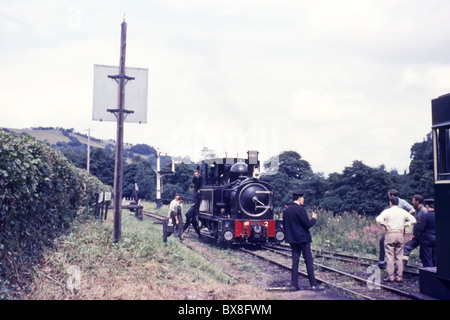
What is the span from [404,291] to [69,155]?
7997cm

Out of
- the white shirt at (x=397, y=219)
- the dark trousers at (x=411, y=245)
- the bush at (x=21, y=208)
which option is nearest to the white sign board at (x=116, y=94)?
the bush at (x=21, y=208)

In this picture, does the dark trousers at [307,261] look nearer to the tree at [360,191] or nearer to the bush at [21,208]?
the bush at [21,208]

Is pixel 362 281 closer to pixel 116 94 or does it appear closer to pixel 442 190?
pixel 442 190

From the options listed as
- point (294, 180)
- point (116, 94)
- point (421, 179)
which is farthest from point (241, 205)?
point (294, 180)

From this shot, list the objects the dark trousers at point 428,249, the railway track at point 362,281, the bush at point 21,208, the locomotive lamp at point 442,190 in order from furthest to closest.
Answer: the dark trousers at point 428,249 < the railway track at point 362,281 < the locomotive lamp at point 442,190 < the bush at point 21,208

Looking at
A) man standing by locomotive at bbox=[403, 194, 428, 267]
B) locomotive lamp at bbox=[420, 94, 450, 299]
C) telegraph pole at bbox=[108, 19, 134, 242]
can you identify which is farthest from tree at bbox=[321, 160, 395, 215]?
locomotive lamp at bbox=[420, 94, 450, 299]

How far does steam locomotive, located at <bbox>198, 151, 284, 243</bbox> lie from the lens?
46.5ft

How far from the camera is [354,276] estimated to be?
31.1 feet

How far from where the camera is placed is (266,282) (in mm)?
9258

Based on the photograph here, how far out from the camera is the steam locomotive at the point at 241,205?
14.2 meters

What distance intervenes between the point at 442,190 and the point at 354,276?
10.6 feet

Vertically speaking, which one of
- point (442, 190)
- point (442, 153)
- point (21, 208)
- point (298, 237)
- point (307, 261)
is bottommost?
point (307, 261)

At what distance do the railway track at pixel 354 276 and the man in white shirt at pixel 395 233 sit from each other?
1.15 feet

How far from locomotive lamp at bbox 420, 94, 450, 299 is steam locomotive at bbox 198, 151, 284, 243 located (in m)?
7.30
